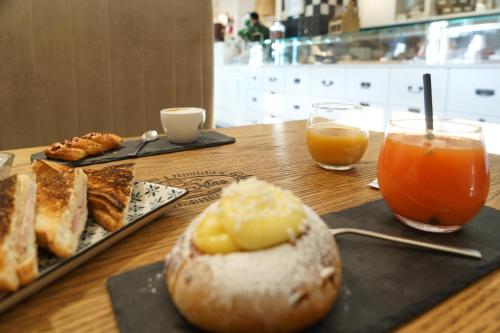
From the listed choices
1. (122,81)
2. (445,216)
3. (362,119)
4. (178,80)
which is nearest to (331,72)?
(178,80)

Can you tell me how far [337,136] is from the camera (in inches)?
36.0

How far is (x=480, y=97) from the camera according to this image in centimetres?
268

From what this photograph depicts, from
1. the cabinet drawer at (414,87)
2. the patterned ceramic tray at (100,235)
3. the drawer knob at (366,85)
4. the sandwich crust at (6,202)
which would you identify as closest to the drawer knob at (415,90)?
the cabinet drawer at (414,87)

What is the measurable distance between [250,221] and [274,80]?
4.62m

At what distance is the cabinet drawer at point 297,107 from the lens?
4.31 metres

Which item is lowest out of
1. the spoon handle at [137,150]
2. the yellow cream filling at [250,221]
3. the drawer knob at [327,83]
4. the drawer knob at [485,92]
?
the spoon handle at [137,150]

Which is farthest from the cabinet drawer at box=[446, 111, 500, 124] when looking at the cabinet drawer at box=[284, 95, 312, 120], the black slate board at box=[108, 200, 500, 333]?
the black slate board at box=[108, 200, 500, 333]

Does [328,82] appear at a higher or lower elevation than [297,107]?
higher

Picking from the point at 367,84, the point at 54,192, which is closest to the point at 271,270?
the point at 54,192

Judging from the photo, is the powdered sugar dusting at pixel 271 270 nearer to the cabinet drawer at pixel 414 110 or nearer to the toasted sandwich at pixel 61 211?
the toasted sandwich at pixel 61 211

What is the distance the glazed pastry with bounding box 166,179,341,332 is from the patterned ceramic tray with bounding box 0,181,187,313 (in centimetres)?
14

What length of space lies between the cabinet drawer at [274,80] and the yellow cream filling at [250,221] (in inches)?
173

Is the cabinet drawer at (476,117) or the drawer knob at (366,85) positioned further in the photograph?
the drawer knob at (366,85)

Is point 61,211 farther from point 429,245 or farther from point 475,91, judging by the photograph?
point 475,91
